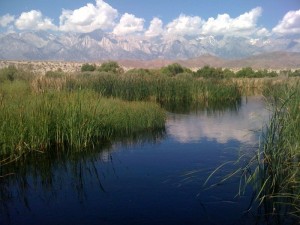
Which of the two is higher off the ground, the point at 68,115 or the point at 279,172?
the point at 68,115

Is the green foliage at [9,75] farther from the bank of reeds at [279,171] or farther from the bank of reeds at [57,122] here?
the bank of reeds at [279,171]

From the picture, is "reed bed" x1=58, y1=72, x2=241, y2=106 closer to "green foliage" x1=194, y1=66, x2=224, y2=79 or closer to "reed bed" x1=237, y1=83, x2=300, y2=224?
"reed bed" x1=237, y1=83, x2=300, y2=224

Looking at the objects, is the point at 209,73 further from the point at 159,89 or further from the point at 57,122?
the point at 57,122

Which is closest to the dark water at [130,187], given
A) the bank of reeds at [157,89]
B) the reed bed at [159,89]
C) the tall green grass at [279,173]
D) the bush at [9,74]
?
the tall green grass at [279,173]

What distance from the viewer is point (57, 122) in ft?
36.4

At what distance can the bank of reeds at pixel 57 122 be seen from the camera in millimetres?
9789

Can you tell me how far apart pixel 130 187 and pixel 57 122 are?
12.5 ft

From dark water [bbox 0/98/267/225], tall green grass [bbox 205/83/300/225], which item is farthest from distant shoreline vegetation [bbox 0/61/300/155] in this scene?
tall green grass [bbox 205/83/300/225]

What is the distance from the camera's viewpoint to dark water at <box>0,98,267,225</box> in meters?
6.93

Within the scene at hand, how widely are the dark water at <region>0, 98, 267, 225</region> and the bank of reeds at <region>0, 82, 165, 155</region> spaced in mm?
506

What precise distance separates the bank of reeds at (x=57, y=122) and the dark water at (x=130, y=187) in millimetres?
506

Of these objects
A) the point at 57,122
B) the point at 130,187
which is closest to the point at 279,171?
the point at 130,187

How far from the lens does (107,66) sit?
4619 centimetres

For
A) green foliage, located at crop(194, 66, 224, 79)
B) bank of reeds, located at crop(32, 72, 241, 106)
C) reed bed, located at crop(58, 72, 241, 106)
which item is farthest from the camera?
green foliage, located at crop(194, 66, 224, 79)
